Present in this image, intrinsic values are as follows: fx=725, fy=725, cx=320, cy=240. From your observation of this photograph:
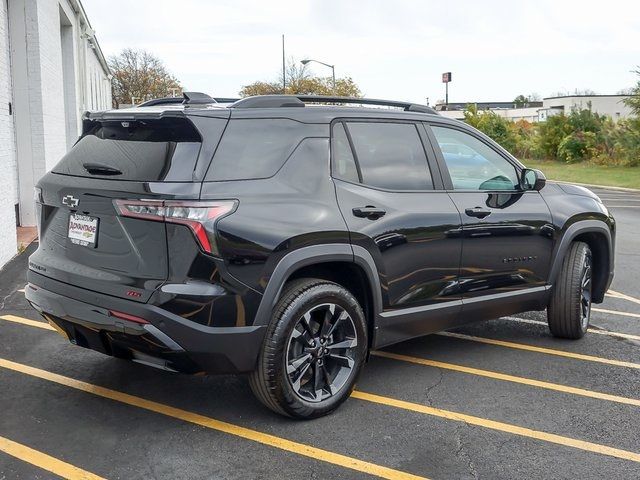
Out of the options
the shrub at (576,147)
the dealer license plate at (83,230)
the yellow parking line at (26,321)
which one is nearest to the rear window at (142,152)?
the dealer license plate at (83,230)

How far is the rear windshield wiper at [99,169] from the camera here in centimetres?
401

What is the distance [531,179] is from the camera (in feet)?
18.0

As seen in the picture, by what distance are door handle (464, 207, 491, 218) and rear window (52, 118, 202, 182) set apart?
A: 206cm

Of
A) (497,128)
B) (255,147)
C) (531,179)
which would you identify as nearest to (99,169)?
(255,147)

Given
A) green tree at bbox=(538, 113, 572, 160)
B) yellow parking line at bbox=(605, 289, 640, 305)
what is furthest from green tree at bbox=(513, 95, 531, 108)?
yellow parking line at bbox=(605, 289, 640, 305)

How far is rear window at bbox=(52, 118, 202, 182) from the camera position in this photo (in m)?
3.81

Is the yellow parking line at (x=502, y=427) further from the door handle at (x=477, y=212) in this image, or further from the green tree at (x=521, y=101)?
the green tree at (x=521, y=101)

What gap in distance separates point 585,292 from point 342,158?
9.16 ft

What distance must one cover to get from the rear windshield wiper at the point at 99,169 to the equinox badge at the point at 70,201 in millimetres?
178

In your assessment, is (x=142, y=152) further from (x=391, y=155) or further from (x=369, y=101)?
(x=369, y=101)

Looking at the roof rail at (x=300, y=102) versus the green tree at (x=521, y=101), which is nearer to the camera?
the roof rail at (x=300, y=102)

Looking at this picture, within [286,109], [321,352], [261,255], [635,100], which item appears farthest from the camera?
[635,100]

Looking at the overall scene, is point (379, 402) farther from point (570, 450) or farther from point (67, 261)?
point (67, 261)

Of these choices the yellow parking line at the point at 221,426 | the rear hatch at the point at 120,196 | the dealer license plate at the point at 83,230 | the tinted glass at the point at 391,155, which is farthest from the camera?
the tinted glass at the point at 391,155
